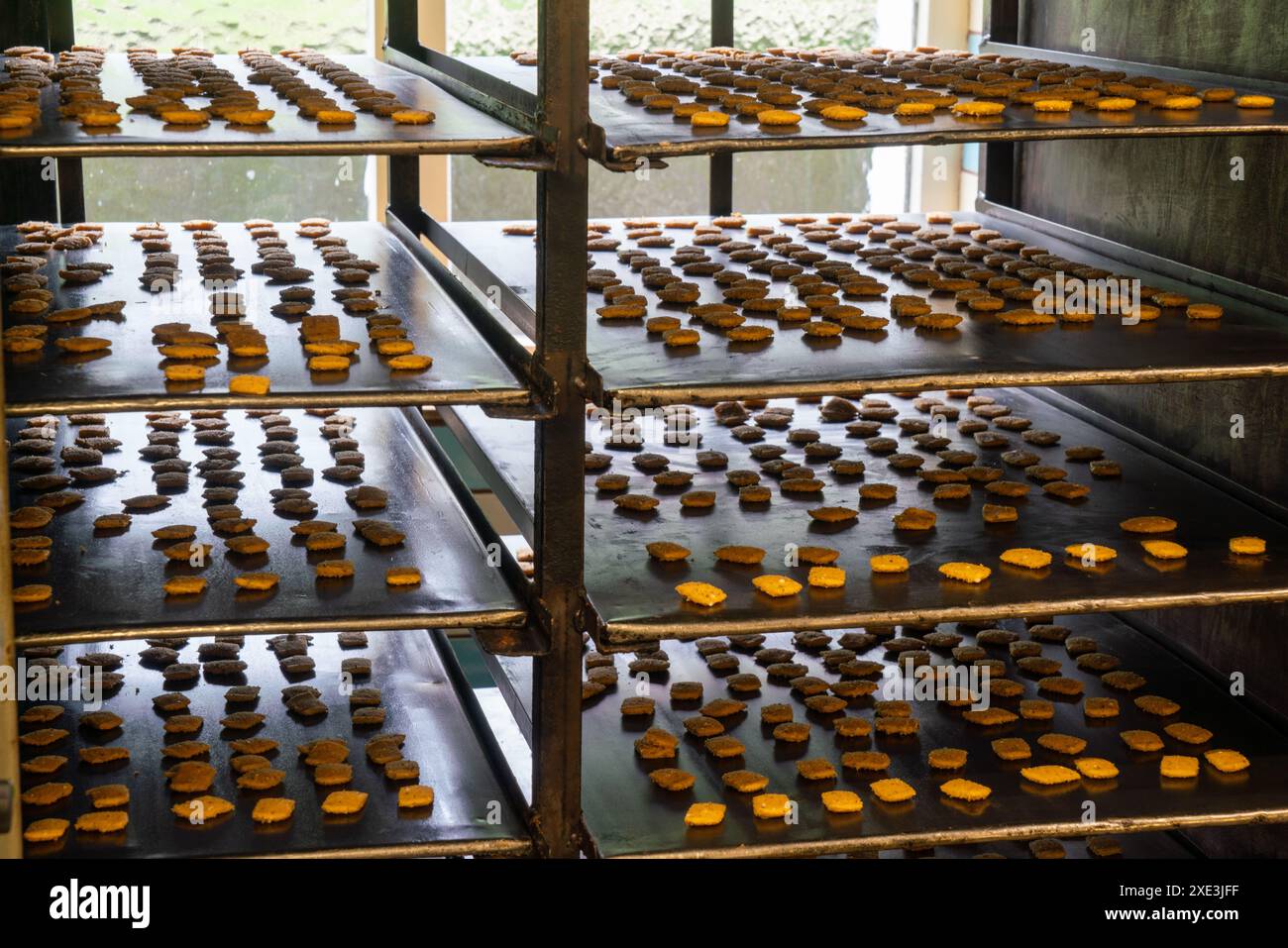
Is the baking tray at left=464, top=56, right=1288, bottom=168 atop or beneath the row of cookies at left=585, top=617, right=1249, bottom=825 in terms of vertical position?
atop

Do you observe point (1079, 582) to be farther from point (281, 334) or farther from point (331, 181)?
point (331, 181)

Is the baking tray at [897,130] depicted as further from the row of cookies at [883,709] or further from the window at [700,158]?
the window at [700,158]

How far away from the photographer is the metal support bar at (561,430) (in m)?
2.57

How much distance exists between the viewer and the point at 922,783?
298cm

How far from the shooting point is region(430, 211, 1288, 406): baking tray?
2637 mm

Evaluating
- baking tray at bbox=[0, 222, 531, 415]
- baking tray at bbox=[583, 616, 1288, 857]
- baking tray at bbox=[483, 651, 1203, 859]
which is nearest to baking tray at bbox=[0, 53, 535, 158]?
baking tray at bbox=[0, 222, 531, 415]

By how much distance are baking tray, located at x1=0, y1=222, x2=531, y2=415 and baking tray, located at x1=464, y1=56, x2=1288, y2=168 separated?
436 mm

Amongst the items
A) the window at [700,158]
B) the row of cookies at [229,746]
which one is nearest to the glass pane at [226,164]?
the window at [700,158]

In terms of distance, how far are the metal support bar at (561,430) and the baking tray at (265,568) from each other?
11 centimetres

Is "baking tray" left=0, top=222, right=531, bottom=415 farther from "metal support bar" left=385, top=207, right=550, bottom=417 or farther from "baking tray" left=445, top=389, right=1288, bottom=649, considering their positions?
"baking tray" left=445, top=389, right=1288, bottom=649

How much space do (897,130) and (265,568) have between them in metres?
1.29

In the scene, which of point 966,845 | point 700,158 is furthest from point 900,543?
point 700,158
